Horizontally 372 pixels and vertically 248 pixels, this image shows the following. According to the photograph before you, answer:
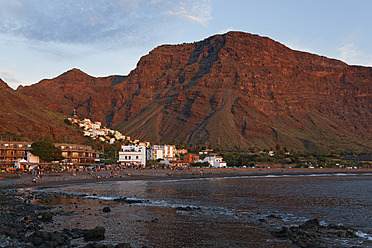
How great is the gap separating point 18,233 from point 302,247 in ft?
55.5

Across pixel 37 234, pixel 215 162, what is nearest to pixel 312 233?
pixel 37 234

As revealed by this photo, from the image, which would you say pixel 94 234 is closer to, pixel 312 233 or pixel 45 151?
pixel 312 233

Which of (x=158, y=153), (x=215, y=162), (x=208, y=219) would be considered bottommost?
(x=208, y=219)

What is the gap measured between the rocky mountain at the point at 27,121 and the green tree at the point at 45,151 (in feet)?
95.8

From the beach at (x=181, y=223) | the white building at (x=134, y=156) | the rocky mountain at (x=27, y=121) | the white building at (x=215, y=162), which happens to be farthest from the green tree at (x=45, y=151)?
the white building at (x=215, y=162)

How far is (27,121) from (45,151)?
163 feet

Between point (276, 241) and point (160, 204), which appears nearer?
point (276, 241)

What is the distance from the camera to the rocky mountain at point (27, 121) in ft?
385

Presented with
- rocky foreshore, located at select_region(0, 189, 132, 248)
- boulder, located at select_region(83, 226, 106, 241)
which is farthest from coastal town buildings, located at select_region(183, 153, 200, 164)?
boulder, located at select_region(83, 226, 106, 241)

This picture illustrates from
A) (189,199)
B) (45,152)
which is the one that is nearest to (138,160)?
(45,152)

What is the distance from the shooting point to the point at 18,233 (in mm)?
20438

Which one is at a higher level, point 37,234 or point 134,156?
point 134,156

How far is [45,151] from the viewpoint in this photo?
82.6 metres

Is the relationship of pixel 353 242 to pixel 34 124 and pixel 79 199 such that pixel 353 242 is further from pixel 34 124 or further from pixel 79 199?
pixel 34 124
